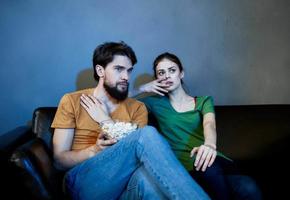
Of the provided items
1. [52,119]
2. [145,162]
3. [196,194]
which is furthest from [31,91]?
[196,194]

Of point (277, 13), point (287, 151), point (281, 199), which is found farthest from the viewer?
point (277, 13)

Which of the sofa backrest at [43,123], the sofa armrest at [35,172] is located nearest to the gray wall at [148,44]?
the sofa backrest at [43,123]

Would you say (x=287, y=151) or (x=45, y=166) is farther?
(x=287, y=151)

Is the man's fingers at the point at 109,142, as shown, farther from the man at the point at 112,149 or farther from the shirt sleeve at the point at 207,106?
the shirt sleeve at the point at 207,106

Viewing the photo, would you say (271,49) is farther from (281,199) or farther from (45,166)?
(45,166)

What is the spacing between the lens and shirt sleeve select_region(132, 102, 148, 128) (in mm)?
1578

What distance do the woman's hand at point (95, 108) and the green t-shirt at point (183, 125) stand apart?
307 millimetres

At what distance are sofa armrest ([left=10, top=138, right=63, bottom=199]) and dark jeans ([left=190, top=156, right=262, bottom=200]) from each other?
0.59 metres

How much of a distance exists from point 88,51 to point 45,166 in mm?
952

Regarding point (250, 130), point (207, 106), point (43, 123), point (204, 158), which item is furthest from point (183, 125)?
point (43, 123)

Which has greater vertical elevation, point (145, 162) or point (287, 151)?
point (145, 162)

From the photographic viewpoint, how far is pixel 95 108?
150 cm

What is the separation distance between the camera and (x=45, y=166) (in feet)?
3.67

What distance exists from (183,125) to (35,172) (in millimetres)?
815
